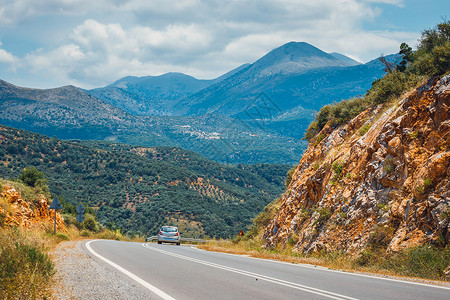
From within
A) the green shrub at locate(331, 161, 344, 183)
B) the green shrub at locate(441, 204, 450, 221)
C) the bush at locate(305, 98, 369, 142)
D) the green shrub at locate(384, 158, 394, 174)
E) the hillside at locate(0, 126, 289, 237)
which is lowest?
the hillside at locate(0, 126, 289, 237)

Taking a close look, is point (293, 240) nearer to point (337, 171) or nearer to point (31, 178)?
point (337, 171)

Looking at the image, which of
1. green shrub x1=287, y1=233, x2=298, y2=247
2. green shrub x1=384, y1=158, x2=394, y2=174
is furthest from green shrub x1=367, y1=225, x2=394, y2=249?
green shrub x1=287, y1=233, x2=298, y2=247

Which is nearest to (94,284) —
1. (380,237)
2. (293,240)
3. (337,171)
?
(380,237)

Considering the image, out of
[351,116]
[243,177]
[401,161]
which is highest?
[351,116]

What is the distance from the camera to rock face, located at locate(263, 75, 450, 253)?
33.7 ft

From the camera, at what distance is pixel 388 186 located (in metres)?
12.4

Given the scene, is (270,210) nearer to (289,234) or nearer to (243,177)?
(289,234)

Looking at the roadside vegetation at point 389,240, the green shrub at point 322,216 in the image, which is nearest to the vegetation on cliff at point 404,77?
the roadside vegetation at point 389,240

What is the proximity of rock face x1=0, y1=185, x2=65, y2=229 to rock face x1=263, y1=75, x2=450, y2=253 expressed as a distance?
1505cm

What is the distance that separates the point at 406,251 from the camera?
32.1ft

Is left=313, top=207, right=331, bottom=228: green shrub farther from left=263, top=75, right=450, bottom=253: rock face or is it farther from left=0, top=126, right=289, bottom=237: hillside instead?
left=0, top=126, right=289, bottom=237: hillside

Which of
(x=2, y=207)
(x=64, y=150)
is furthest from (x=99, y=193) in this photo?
(x=2, y=207)

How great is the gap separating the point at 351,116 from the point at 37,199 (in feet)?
75.6

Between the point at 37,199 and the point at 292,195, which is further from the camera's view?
the point at 37,199
